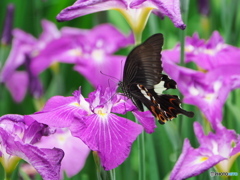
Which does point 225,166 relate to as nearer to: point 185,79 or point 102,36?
point 185,79

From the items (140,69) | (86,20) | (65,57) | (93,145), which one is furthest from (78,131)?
(86,20)

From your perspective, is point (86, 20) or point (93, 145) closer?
point (93, 145)

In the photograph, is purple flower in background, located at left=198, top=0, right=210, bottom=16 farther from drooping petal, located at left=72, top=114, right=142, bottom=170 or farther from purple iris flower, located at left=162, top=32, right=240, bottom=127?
drooping petal, located at left=72, top=114, right=142, bottom=170

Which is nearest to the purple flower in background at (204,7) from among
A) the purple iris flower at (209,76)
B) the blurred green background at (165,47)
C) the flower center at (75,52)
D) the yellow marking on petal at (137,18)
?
the blurred green background at (165,47)

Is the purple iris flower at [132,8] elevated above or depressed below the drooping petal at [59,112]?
above

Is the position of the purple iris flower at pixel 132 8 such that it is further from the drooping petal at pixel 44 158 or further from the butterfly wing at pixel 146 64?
the drooping petal at pixel 44 158

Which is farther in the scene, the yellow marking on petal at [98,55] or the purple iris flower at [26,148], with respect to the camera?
the yellow marking on petal at [98,55]
